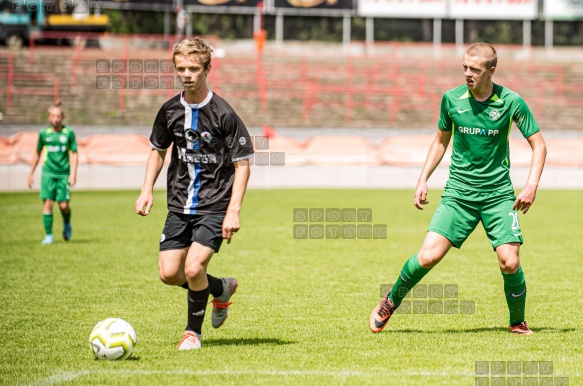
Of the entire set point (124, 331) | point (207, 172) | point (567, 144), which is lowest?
point (567, 144)

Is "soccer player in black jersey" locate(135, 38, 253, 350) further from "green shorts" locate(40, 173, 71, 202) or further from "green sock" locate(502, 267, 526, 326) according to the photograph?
"green shorts" locate(40, 173, 71, 202)

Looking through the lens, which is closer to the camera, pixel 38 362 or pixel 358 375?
pixel 358 375

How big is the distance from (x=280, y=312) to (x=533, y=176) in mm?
Result: 2463

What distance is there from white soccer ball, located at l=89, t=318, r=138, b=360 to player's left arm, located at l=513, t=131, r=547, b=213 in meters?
2.72

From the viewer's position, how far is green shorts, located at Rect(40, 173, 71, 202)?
42.7 feet

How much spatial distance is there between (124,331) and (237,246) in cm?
695

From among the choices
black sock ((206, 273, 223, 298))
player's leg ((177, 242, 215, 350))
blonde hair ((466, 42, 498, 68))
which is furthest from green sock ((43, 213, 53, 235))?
blonde hair ((466, 42, 498, 68))

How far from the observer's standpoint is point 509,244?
635cm

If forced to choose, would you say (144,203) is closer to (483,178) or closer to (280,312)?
(280,312)

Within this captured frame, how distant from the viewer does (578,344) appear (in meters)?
6.20

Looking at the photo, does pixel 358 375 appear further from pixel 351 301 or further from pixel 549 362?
pixel 351 301

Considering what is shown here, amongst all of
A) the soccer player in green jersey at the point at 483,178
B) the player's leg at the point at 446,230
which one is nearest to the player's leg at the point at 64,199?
the soccer player in green jersey at the point at 483,178

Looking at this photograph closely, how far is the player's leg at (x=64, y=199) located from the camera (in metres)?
13.0

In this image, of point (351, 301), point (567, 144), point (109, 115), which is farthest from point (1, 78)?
point (351, 301)
